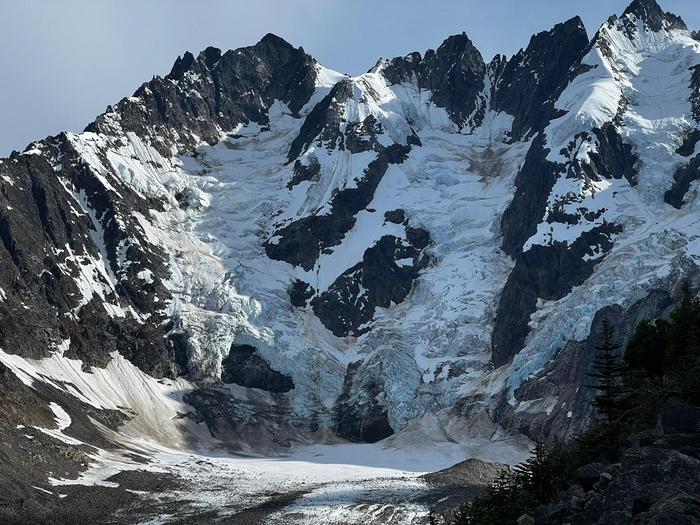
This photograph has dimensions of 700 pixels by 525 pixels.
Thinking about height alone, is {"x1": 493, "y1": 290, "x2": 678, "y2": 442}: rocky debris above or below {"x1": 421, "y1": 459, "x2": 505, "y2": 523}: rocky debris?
above

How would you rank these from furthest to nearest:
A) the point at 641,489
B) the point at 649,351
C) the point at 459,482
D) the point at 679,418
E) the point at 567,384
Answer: the point at 567,384 < the point at 459,482 < the point at 649,351 < the point at 679,418 < the point at 641,489

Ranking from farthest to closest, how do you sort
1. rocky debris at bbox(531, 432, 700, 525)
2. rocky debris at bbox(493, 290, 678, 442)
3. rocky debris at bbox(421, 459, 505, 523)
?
rocky debris at bbox(493, 290, 678, 442) < rocky debris at bbox(421, 459, 505, 523) < rocky debris at bbox(531, 432, 700, 525)

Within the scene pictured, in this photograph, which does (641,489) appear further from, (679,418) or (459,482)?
(459,482)

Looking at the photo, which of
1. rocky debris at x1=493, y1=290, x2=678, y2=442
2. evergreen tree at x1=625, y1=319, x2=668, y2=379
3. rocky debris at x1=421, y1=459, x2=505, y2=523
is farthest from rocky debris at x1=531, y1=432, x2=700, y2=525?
rocky debris at x1=493, y1=290, x2=678, y2=442

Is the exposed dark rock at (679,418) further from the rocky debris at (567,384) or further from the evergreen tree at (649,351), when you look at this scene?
the rocky debris at (567,384)

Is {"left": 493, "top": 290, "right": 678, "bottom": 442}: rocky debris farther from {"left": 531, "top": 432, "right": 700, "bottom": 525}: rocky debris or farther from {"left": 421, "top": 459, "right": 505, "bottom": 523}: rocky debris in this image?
{"left": 531, "top": 432, "right": 700, "bottom": 525}: rocky debris

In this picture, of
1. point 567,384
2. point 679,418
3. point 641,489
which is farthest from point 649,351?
point 567,384

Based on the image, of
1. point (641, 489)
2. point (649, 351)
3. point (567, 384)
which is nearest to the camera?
point (641, 489)

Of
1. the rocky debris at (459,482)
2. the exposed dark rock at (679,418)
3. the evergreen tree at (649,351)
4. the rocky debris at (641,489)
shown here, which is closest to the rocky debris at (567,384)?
the rocky debris at (459,482)

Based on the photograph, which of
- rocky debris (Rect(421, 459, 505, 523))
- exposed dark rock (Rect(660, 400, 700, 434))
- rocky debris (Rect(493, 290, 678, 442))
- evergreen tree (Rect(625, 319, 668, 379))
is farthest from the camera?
rocky debris (Rect(493, 290, 678, 442))

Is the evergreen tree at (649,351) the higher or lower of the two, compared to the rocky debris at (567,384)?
lower

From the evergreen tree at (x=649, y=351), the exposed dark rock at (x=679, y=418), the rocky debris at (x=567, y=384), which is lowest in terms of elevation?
the exposed dark rock at (x=679, y=418)

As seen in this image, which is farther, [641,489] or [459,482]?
[459,482]

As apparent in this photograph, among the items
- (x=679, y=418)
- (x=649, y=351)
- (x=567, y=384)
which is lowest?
(x=679, y=418)
